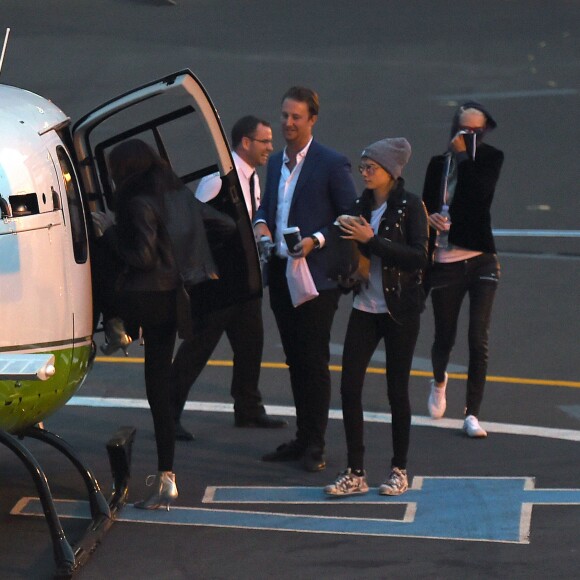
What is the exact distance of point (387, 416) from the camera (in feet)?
27.3

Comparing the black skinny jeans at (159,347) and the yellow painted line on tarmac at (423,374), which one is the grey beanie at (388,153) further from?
the yellow painted line on tarmac at (423,374)

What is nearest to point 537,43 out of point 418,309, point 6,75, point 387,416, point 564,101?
point 564,101

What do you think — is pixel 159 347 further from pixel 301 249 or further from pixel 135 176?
pixel 301 249

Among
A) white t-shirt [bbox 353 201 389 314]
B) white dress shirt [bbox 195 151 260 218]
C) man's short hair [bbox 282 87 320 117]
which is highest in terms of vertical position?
man's short hair [bbox 282 87 320 117]

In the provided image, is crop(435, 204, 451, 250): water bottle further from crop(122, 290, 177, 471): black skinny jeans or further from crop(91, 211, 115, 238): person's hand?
crop(91, 211, 115, 238): person's hand

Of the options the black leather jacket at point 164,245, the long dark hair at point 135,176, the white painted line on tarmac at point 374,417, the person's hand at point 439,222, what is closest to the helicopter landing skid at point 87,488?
the black leather jacket at point 164,245

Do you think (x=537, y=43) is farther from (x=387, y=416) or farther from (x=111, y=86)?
(x=387, y=416)

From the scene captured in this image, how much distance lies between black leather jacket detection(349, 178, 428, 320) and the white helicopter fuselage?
1466mm

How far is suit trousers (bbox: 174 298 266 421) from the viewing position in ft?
26.0

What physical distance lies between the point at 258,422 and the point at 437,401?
3.74 ft

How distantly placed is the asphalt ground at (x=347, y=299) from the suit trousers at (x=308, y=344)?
0.31 meters

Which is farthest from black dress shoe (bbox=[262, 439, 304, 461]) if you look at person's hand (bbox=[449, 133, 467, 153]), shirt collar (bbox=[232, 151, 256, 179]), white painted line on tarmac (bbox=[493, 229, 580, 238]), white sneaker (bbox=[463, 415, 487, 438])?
white painted line on tarmac (bbox=[493, 229, 580, 238])

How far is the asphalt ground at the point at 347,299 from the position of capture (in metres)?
Answer: 5.86

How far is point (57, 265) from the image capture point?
593 cm
